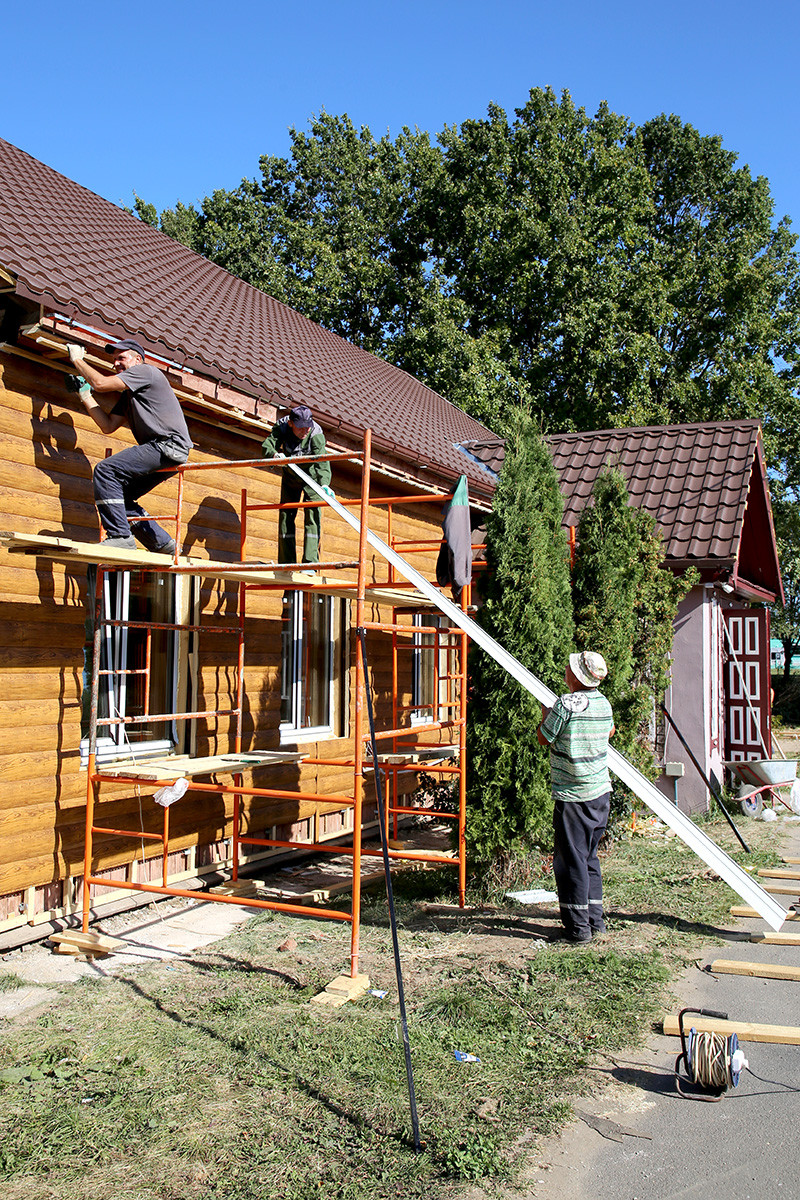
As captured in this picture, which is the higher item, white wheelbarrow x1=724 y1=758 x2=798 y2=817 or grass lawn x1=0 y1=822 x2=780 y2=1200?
white wheelbarrow x1=724 y1=758 x2=798 y2=817

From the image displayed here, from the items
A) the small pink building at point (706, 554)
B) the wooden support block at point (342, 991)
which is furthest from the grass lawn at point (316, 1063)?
the small pink building at point (706, 554)

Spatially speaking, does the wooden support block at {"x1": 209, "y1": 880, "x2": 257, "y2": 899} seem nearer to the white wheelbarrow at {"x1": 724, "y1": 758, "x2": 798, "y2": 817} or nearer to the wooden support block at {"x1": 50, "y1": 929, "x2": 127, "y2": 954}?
the wooden support block at {"x1": 50, "y1": 929, "x2": 127, "y2": 954}

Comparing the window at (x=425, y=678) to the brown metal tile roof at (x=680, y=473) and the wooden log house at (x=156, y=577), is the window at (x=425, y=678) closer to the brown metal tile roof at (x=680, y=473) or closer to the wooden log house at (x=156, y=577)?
the wooden log house at (x=156, y=577)

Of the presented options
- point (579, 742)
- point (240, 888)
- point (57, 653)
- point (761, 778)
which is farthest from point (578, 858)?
point (761, 778)

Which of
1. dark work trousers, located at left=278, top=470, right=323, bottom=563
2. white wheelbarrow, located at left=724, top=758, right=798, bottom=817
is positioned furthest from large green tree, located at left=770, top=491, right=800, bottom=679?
dark work trousers, located at left=278, top=470, right=323, bottom=563

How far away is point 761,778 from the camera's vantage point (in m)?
11.8

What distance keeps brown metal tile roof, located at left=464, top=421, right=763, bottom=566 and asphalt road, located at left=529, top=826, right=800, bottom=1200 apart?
814 cm

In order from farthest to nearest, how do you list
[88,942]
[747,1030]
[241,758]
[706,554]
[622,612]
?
[706,554]
[622,612]
[241,758]
[88,942]
[747,1030]

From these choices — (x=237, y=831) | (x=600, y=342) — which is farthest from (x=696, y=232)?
(x=237, y=831)

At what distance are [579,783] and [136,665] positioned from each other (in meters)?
3.48

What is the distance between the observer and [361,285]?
94.7 ft

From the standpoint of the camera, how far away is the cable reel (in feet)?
13.0

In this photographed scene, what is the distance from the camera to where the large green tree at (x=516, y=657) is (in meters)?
7.05

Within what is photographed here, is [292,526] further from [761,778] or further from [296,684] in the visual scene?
[761,778]
